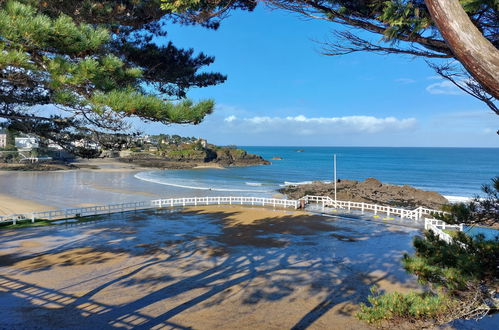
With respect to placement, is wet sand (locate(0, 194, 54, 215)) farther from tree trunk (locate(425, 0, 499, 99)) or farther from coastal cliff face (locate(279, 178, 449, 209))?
tree trunk (locate(425, 0, 499, 99))

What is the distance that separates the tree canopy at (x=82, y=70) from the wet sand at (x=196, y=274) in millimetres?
3637

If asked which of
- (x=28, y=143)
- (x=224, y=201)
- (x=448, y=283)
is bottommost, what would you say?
(x=224, y=201)

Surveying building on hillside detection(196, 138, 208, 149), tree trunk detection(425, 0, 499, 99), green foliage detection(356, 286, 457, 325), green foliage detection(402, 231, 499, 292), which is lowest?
green foliage detection(356, 286, 457, 325)

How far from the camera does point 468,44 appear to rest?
8.39 feet

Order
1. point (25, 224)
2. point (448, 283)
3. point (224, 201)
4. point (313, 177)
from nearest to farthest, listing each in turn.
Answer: point (448, 283) < point (25, 224) < point (224, 201) < point (313, 177)

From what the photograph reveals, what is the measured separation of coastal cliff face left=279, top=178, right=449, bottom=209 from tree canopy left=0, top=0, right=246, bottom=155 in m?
26.0

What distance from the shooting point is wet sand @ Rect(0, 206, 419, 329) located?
24.3 feet

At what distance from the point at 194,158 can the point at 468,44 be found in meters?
92.4

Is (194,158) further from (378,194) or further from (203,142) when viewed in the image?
(378,194)

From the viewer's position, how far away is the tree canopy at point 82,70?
5.33 m

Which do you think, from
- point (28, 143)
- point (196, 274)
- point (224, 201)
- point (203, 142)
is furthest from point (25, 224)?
point (203, 142)

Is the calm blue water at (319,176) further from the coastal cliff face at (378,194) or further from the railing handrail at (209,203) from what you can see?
the railing handrail at (209,203)

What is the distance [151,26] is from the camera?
993cm

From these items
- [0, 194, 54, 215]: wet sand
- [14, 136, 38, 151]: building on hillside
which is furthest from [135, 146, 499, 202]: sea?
[14, 136, 38, 151]: building on hillside
